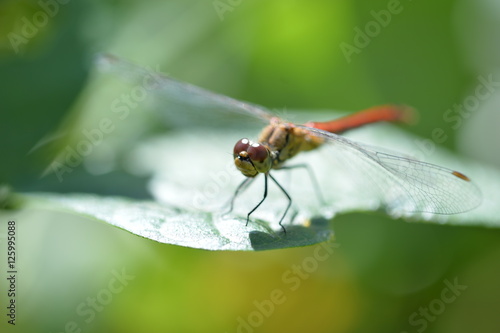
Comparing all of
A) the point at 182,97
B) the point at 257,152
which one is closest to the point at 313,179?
the point at 257,152

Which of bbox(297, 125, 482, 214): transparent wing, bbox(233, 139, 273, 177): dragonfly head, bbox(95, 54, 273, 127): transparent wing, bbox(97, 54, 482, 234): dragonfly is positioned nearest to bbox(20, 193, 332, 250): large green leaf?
bbox(97, 54, 482, 234): dragonfly

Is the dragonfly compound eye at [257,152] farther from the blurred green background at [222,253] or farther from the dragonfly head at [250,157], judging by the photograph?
→ the blurred green background at [222,253]

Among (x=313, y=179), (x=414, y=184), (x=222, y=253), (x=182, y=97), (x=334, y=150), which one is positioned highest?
(x=414, y=184)

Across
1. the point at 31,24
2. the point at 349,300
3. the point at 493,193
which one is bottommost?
the point at 349,300

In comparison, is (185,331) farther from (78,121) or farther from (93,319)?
(78,121)

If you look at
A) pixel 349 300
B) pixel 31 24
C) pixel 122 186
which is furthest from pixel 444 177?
pixel 31 24

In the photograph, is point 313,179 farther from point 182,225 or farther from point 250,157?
point 182,225
